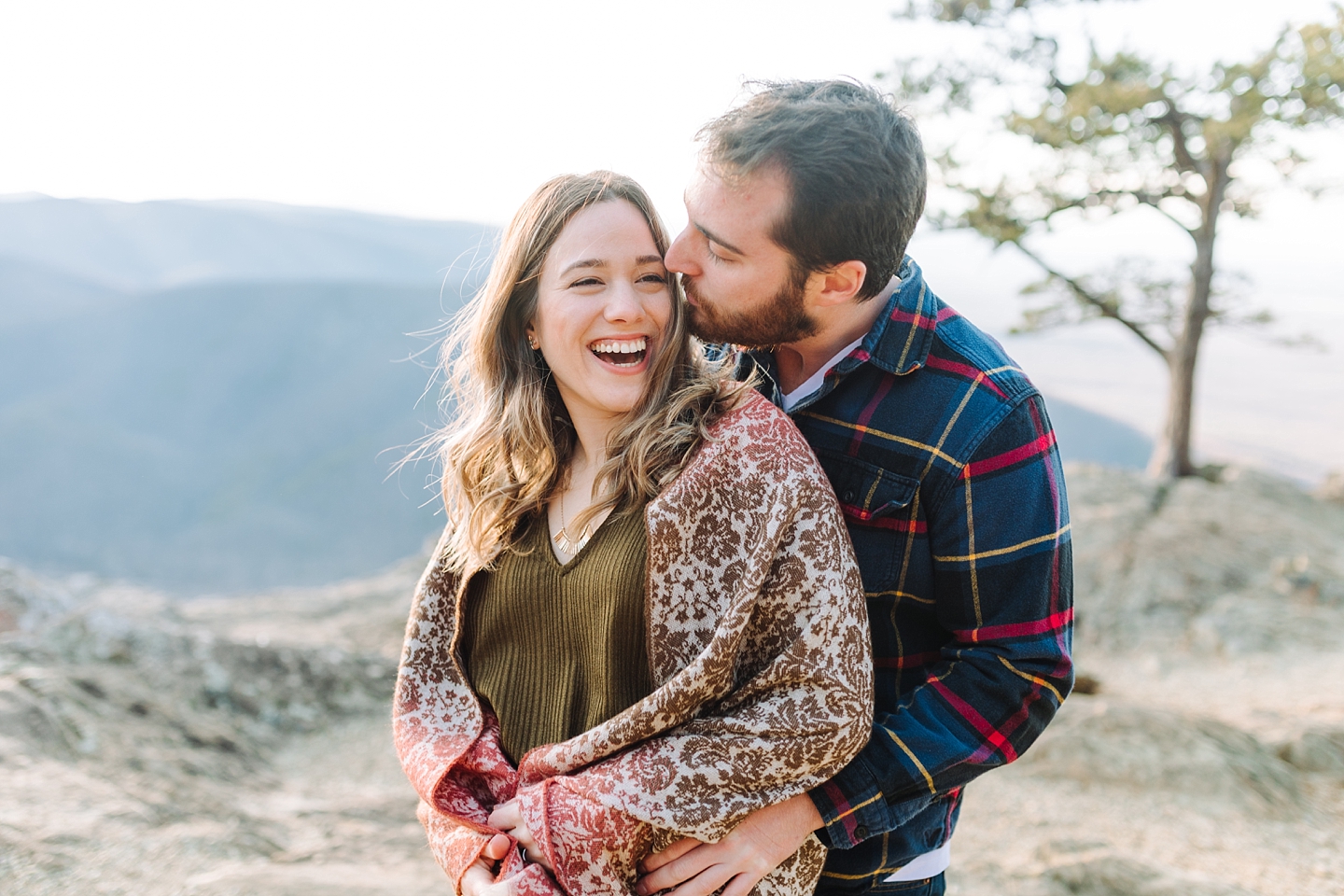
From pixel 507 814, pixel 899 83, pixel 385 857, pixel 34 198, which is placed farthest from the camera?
pixel 34 198

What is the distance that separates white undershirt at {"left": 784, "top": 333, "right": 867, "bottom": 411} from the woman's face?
252 millimetres

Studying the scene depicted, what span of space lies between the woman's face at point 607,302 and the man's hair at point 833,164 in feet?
0.70

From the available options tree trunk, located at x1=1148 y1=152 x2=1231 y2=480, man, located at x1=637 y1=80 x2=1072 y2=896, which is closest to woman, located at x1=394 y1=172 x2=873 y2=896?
man, located at x1=637 y1=80 x2=1072 y2=896

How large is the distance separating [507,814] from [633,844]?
25cm

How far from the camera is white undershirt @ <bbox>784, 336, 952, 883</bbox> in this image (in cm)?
160

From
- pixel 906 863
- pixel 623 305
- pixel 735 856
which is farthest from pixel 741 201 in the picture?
pixel 906 863

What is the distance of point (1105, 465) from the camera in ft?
32.8

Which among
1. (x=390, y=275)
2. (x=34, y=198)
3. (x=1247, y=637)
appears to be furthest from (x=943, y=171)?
(x=34, y=198)

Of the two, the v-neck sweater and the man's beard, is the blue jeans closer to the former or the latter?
the v-neck sweater

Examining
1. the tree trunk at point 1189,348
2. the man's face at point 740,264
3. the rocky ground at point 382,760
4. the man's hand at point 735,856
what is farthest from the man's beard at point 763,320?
the tree trunk at point 1189,348

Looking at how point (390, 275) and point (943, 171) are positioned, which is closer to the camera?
Answer: point (943, 171)

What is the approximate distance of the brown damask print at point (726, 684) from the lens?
1.32 meters

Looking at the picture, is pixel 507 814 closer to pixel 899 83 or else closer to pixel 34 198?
pixel 899 83

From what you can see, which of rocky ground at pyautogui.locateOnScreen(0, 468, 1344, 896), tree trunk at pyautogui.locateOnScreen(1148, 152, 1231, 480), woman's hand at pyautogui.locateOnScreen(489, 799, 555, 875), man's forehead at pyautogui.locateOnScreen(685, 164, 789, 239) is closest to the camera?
woman's hand at pyautogui.locateOnScreen(489, 799, 555, 875)
